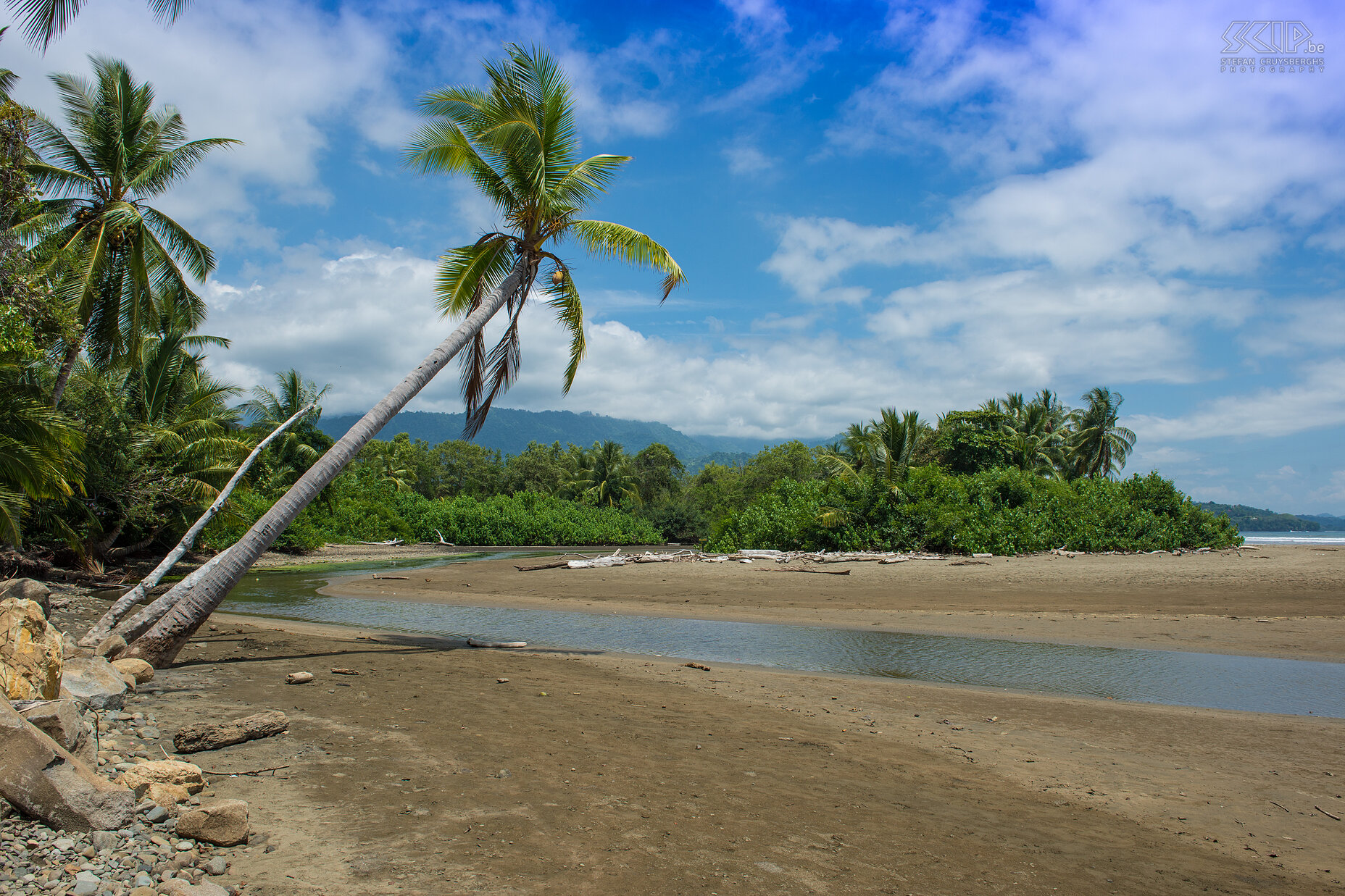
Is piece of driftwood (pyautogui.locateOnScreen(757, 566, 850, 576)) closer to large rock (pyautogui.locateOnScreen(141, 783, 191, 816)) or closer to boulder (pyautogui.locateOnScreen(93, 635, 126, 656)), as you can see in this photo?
boulder (pyautogui.locateOnScreen(93, 635, 126, 656))

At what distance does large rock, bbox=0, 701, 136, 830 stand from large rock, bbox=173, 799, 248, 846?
0.84ft

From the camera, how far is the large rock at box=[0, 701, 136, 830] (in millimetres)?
3256

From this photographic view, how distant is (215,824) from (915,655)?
10.2 metres

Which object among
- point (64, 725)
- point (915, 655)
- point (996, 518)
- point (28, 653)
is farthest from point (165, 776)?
point (996, 518)

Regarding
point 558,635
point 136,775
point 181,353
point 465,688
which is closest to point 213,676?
point 465,688

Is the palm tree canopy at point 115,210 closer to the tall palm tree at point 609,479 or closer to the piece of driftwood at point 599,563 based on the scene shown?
the piece of driftwood at point 599,563

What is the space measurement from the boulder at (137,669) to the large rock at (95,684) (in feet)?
2.20

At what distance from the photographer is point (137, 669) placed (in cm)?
712

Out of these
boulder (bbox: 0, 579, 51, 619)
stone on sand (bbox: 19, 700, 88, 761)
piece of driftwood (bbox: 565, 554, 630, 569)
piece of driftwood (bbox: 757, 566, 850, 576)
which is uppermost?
stone on sand (bbox: 19, 700, 88, 761)

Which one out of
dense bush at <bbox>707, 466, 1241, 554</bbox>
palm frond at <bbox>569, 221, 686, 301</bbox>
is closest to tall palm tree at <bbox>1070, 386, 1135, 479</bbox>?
dense bush at <bbox>707, 466, 1241, 554</bbox>

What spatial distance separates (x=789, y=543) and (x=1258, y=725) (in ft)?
72.8

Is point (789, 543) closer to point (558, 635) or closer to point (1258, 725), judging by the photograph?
point (558, 635)

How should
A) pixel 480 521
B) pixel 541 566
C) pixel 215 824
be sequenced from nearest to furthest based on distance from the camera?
pixel 215 824 < pixel 541 566 < pixel 480 521

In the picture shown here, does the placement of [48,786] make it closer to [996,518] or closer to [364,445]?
[364,445]
